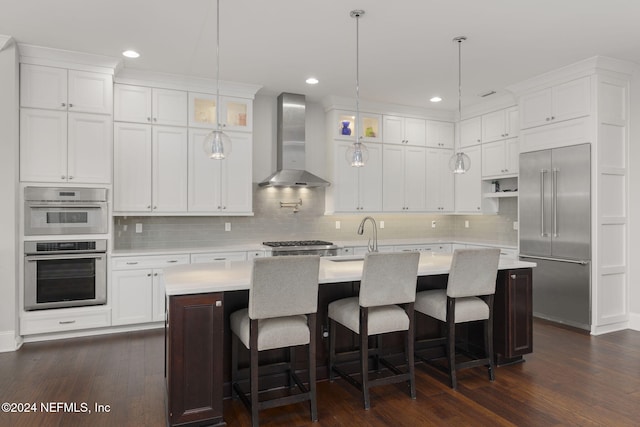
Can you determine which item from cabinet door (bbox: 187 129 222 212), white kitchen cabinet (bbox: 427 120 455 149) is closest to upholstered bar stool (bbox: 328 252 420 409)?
cabinet door (bbox: 187 129 222 212)

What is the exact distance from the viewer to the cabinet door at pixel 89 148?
429 centimetres

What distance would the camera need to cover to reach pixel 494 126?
5.93 metres

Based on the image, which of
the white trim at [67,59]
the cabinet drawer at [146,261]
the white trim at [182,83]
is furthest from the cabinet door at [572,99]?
the white trim at [67,59]

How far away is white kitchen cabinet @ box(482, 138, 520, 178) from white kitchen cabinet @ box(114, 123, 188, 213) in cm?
423

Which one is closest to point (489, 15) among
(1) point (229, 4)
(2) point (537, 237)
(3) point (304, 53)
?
(3) point (304, 53)

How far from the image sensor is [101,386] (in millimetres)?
3127

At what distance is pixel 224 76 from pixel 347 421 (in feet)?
13.0

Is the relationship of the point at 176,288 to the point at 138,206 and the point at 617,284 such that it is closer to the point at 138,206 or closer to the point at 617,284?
the point at 138,206

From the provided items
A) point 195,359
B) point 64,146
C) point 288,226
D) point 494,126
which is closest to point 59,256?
point 64,146

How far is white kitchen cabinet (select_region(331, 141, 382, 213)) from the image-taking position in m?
5.91

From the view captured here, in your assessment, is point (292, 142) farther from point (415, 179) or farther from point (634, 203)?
point (634, 203)

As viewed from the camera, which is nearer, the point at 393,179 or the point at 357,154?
the point at 357,154

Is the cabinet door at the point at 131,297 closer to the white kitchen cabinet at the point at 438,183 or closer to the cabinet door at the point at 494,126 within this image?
the white kitchen cabinet at the point at 438,183

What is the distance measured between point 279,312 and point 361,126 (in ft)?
13.5
